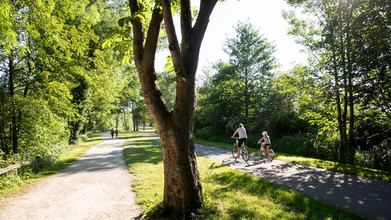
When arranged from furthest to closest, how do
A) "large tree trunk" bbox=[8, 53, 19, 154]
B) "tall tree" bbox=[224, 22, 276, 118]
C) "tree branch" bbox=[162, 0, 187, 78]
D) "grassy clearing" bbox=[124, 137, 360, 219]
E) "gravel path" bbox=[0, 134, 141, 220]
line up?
"tall tree" bbox=[224, 22, 276, 118] → "large tree trunk" bbox=[8, 53, 19, 154] → "gravel path" bbox=[0, 134, 141, 220] → "grassy clearing" bbox=[124, 137, 360, 219] → "tree branch" bbox=[162, 0, 187, 78]

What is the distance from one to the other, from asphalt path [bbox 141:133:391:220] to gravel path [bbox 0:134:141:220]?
4.73 metres

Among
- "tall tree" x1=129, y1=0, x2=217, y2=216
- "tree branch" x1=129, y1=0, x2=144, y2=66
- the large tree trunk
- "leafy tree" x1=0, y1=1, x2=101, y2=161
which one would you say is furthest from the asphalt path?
the large tree trunk

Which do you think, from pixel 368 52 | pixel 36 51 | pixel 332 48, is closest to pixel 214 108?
pixel 332 48

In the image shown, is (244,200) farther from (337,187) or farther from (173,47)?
(173,47)

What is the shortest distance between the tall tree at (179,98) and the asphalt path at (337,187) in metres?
3.61

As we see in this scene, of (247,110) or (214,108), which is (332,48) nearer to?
(247,110)

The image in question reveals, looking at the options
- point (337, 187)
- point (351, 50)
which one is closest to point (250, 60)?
point (351, 50)

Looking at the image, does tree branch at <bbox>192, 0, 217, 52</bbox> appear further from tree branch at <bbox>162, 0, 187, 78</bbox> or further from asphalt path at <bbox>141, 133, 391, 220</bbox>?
asphalt path at <bbox>141, 133, 391, 220</bbox>

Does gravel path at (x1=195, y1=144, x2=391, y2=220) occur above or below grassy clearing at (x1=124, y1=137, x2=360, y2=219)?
below

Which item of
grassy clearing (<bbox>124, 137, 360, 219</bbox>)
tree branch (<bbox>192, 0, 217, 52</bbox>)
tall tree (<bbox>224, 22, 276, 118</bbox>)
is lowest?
grassy clearing (<bbox>124, 137, 360, 219</bbox>)

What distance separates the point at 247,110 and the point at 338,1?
12.5m

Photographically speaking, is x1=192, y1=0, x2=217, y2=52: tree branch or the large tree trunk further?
the large tree trunk

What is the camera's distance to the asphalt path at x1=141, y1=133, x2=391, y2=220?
4516 millimetres

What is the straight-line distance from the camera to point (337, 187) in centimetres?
595
